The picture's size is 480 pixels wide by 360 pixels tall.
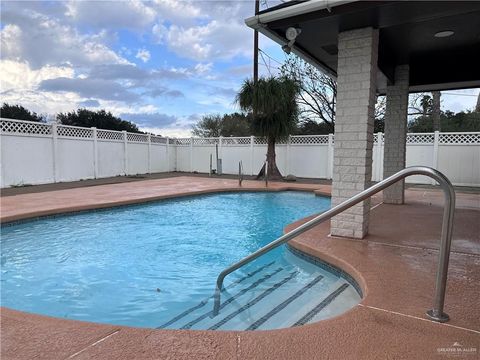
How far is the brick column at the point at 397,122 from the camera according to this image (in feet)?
22.2

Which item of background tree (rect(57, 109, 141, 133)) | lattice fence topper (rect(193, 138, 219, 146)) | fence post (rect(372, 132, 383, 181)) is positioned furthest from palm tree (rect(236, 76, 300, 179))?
background tree (rect(57, 109, 141, 133))

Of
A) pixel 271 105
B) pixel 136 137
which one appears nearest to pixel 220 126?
pixel 136 137

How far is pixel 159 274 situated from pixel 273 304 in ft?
5.71

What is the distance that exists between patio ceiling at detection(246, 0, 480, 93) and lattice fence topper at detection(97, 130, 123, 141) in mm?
11632

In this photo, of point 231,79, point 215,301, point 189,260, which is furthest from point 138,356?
point 231,79

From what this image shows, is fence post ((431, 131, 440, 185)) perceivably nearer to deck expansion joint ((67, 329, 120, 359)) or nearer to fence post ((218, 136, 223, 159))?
fence post ((218, 136, 223, 159))

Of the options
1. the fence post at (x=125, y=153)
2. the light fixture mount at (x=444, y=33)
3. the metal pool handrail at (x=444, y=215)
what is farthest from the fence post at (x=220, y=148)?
the metal pool handrail at (x=444, y=215)

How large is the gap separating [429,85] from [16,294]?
9.04 metres

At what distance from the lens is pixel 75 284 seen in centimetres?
405

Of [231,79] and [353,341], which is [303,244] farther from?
[231,79]

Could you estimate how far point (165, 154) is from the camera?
1947 cm

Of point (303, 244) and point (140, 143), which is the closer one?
point (303, 244)

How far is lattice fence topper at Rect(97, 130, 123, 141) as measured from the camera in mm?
15133

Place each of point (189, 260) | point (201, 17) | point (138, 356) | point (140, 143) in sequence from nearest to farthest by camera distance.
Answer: point (138, 356) → point (189, 260) → point (201, 17) → point (140, 143)
